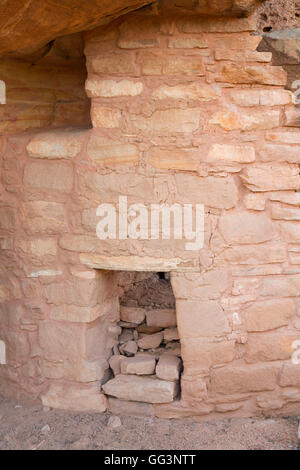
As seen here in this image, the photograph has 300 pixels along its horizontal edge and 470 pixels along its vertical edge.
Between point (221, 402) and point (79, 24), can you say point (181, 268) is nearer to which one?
point (221, 402)

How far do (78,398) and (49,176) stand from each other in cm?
152

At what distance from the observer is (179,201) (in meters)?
3.19

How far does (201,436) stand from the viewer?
323 cm

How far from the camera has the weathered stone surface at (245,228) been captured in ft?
10.6

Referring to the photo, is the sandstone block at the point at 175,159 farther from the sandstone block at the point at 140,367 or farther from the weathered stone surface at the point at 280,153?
the sandstone block at the point at 140,367

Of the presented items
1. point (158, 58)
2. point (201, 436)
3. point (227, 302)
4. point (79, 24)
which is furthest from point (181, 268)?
point (79, 24)

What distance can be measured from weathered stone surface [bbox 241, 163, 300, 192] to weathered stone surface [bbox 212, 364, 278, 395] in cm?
118

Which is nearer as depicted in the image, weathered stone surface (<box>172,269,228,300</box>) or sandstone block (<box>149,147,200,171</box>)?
sandstone block (<box>149,147,200,171</box>)

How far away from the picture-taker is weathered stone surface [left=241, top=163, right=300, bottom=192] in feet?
10.5

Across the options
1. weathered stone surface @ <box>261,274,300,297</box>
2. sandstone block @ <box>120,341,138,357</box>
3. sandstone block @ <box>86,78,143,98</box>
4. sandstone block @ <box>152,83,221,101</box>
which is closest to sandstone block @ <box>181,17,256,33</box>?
sandstone block @ <box>152,83,221,101</box>

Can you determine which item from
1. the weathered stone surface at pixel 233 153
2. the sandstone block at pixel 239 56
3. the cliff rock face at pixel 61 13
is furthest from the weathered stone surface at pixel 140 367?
the cliff rock face at pixel 61 13

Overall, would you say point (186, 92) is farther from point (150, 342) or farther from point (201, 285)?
point (150, 342)

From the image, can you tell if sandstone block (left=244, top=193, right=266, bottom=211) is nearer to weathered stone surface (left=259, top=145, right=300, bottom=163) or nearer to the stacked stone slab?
weathered stone surface (left=259, top=145, right=300, bottom=163)

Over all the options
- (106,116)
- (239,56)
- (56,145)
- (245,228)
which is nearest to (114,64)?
(106,116)
